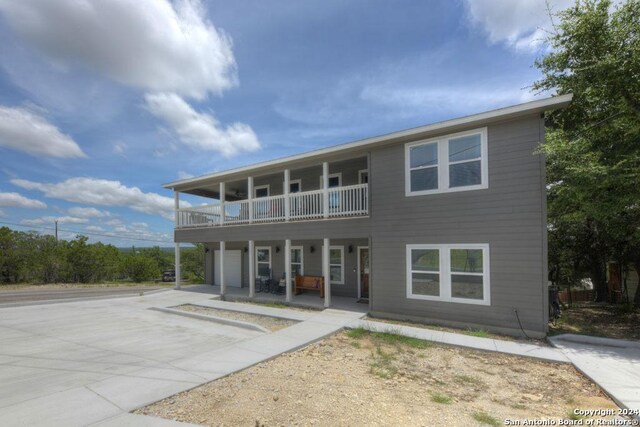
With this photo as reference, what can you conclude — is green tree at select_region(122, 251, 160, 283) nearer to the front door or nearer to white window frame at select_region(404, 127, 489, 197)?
the front door

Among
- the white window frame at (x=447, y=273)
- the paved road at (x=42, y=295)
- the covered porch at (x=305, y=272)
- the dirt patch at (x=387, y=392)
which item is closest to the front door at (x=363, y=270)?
the covered porch at (x=305, y=272)

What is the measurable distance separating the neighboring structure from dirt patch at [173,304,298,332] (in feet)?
7.23

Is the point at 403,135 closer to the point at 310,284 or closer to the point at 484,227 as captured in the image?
the point at 484,227

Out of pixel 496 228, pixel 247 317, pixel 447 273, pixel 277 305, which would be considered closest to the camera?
pixel 496 228

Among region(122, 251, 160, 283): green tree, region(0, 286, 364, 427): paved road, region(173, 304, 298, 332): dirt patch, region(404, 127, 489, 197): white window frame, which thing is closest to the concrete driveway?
region(0, 286, 364, 427): paved road

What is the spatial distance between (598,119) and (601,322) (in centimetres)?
571

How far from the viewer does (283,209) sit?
12.2 metres

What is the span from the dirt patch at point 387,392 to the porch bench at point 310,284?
5767 millimetres

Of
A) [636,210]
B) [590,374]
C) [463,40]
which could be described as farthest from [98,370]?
[636,210]

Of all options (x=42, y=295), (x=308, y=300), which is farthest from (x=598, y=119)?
(x=42, y=295)

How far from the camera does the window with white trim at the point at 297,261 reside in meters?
13.4

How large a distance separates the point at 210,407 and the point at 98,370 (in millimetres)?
2734

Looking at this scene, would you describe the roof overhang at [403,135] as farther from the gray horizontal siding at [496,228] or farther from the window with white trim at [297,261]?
the window with white trim at [297,261]

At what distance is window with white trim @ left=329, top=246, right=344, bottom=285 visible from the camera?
12.4 m
